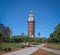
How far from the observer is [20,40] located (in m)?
168

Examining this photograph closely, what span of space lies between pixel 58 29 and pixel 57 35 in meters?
2.91

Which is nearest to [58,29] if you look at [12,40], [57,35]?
[57,35]

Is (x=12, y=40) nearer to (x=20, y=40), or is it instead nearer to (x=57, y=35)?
(x=20, y=40)

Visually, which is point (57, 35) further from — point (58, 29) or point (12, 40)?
point (12, 40)

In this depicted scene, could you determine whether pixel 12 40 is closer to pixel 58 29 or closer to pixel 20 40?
pixel 20 40

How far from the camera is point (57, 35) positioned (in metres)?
91.6

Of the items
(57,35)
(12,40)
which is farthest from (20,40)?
(57,35)

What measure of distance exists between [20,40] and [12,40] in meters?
10.8

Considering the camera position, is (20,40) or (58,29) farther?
(20,40)

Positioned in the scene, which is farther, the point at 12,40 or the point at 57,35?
the point at 12,40

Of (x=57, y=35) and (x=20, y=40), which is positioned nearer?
(x=57, y=35)

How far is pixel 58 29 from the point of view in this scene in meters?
92.0

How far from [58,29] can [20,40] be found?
79225 millimetres

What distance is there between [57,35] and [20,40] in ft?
260
